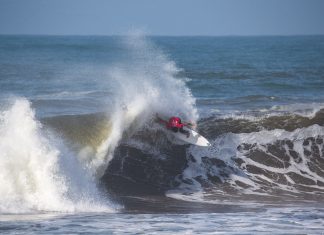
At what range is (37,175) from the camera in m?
14.6

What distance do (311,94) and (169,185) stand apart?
15875mm

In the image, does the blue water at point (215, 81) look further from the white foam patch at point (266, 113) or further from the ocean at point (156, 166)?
the white foam patch at point (266, 113)

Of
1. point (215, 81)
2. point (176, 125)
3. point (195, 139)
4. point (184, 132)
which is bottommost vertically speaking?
point (195, 139)

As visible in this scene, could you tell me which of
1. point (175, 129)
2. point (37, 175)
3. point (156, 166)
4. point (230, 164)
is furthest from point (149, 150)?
point (37, 175)

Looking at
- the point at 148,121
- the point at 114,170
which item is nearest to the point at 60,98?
the point at 148,121

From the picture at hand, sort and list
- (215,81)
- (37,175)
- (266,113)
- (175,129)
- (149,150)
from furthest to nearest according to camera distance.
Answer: (215,81), (266,113), (149,150), (175,129), (37,175)

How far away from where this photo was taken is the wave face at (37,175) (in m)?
13.9

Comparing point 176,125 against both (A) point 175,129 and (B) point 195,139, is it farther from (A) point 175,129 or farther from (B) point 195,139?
(B) point 195,139

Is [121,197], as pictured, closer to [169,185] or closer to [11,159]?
[169,185]

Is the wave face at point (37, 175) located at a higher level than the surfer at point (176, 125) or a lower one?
lower

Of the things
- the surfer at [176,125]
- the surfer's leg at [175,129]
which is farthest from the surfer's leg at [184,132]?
the surfer's leg at [175,129]

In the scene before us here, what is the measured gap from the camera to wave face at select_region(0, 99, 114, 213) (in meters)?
13.9

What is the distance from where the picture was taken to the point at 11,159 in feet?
49.2

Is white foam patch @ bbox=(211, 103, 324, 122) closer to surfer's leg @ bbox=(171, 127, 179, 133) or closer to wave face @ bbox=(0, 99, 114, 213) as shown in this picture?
surfer's leg @ bbox=(171, 127, 179, 133)
